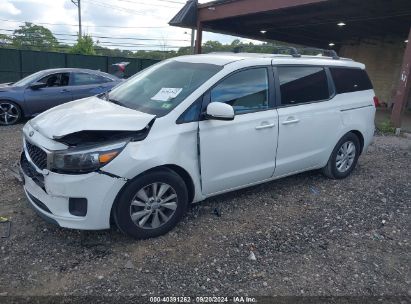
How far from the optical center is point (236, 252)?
3314mm

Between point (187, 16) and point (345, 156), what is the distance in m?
11.3

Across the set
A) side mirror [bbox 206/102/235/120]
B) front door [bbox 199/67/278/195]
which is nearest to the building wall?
front door [bbox 199/67/278/195]

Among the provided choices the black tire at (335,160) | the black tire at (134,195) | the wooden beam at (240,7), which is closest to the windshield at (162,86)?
the black tire at (134,195)

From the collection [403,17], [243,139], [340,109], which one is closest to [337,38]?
[403,17]

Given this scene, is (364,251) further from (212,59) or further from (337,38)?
(337,38)

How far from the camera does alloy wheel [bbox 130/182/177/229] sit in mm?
3221

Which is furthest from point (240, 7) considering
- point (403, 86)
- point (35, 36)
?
point (35, 36)

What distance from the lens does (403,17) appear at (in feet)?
43.0

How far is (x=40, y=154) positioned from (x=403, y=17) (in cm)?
1410

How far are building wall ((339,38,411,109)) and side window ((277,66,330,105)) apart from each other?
16709 millimetres

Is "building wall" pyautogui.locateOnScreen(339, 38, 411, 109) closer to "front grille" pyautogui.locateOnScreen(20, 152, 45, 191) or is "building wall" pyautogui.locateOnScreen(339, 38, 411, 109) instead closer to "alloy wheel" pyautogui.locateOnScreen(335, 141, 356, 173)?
"alloy wheel" pyautogui.locateOnScreen(335, 141, 356, 173)

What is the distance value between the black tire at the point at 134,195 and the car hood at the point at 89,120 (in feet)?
1.51

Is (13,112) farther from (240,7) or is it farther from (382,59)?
(382,59)

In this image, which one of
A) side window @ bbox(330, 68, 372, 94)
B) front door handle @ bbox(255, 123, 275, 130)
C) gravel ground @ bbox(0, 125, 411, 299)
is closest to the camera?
gravel ground @ bbox(0, 125, 411, 299)
